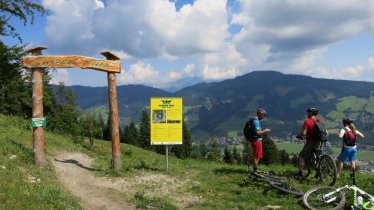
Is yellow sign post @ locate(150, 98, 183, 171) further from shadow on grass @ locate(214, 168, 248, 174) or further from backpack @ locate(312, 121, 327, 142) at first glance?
backpack @ locate(312, 121, 327, 142)

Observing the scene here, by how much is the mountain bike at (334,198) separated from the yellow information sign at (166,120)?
298 inches

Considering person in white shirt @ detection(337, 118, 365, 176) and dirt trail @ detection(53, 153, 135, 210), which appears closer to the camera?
dirt trail @ detection(53, 153, 135, 210)

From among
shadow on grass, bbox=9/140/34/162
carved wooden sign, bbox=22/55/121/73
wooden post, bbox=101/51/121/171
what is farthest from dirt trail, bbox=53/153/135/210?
carved wooden sign, bbox=22/55/121/73

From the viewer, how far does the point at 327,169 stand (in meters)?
14.8

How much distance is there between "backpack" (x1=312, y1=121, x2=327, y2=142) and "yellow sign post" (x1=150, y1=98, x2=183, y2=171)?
618 centimetres

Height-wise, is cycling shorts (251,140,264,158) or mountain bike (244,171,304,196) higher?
cycling shorts (251,140,264,158)

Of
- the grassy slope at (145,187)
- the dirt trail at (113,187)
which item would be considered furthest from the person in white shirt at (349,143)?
the dirt trail at (113,187)

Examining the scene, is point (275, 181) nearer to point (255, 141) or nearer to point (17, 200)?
point (255, 141)

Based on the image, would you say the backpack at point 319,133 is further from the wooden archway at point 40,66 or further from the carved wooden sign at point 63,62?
the carved wooden sign at point 63,62

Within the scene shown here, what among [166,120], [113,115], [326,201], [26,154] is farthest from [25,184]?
[326,201]

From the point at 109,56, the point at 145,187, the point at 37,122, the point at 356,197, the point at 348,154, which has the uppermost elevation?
the point at 109,56

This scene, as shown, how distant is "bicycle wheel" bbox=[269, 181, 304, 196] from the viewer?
1293 cm

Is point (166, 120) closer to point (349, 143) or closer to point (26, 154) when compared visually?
point (26, 154)

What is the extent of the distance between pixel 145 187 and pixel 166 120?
422 centimetres
